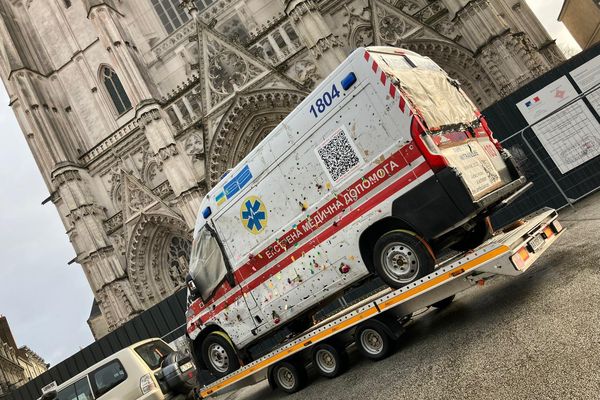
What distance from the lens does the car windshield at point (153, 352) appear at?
7.57 meters

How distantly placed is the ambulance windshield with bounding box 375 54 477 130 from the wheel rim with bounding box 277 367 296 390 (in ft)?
13.3

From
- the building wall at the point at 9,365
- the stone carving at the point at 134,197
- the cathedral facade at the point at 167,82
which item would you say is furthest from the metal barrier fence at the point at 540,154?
the building wall at the point at 9,365

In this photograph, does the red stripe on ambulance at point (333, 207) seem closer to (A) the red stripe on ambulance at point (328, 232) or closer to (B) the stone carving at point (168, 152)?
(A) the red stripe on ambulance at point (328, 232)

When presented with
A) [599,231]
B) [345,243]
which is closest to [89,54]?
[345,243]

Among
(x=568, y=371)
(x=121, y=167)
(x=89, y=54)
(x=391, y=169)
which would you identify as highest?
(x=89, y=54)

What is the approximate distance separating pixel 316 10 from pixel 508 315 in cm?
1454

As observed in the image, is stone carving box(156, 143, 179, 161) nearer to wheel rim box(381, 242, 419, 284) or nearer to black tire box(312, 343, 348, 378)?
black tire box(312, 343, 348, 378)

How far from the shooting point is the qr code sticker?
5.64m

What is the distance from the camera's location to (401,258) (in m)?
5.39

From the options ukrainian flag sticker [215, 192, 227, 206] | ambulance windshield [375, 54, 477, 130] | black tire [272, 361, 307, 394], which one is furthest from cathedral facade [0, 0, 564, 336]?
black tire [272, 361, 307, 394]

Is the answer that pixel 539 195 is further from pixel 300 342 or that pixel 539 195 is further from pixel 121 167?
pixel 121 167

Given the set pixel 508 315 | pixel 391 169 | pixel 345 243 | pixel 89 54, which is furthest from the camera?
pixel 89 54

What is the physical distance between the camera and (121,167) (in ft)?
64.5

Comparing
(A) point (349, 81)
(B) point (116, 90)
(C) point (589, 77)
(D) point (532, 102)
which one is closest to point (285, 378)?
(A) point (349, 81)
